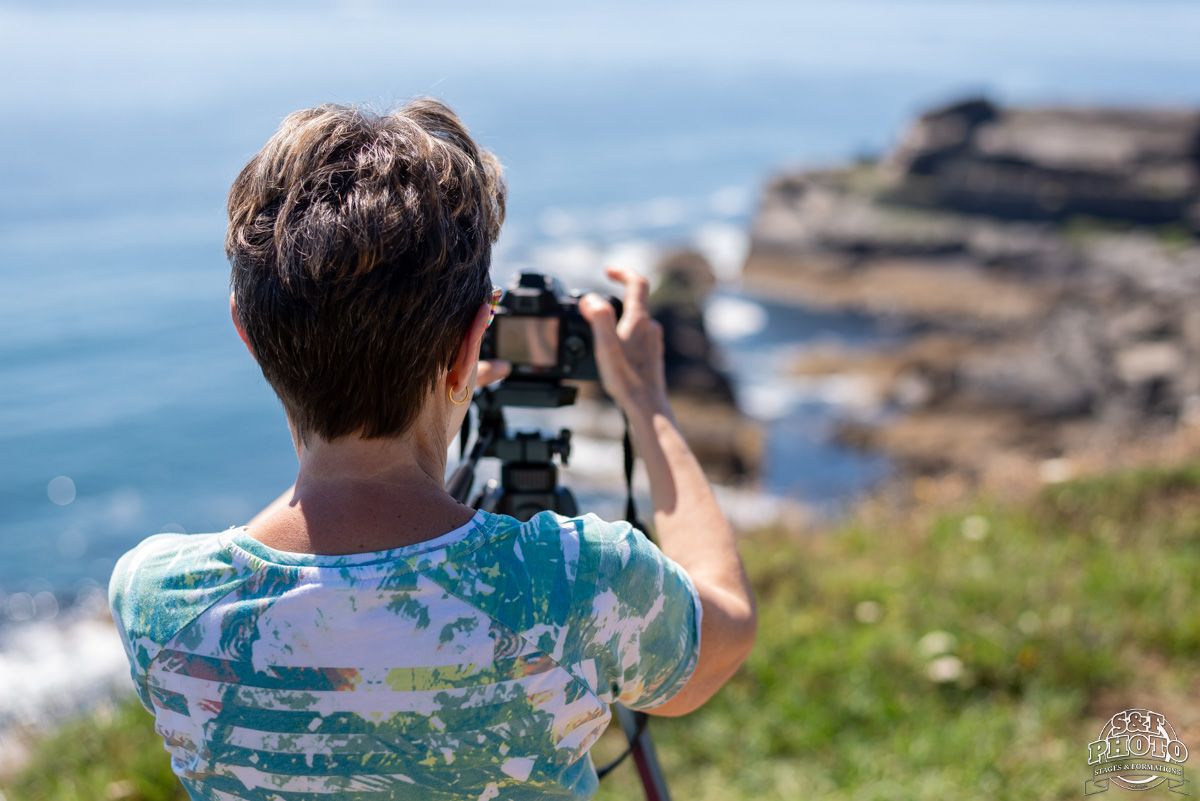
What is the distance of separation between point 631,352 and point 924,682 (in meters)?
2.91

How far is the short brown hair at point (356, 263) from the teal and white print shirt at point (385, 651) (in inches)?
8.2

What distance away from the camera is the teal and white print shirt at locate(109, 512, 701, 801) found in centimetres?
116

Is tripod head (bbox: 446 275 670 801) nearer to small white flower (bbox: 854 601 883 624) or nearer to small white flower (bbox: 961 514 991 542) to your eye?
small white flower (bbox: 854 601 883 624)

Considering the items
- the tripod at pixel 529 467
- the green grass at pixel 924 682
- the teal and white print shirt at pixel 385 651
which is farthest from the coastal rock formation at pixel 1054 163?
the teal and white print shirt at pixel 385 651

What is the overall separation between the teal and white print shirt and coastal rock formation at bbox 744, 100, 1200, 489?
2298 cm

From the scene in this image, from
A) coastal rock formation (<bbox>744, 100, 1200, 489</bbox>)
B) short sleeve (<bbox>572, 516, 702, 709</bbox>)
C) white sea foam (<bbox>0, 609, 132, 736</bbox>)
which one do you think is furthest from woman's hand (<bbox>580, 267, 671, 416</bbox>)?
coastal rock formation (<bbox>744, 100, 1200, 489</bbox>)

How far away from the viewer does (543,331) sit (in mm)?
1900

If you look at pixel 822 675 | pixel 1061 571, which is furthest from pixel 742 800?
pixel 1061 571

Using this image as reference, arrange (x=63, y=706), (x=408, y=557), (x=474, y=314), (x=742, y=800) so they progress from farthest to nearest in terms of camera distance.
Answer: (x=63, y=706), (x=742, y=800), (x=474, y=314), (x=408, y=557)

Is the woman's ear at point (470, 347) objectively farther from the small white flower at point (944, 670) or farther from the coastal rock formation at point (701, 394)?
the coastal rock formation at point (701, 394)

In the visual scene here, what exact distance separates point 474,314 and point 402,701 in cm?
52

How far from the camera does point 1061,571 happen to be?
467 centimetres

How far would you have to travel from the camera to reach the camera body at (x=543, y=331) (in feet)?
6.18

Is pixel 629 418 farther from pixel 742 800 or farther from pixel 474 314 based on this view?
pixel 742 800
